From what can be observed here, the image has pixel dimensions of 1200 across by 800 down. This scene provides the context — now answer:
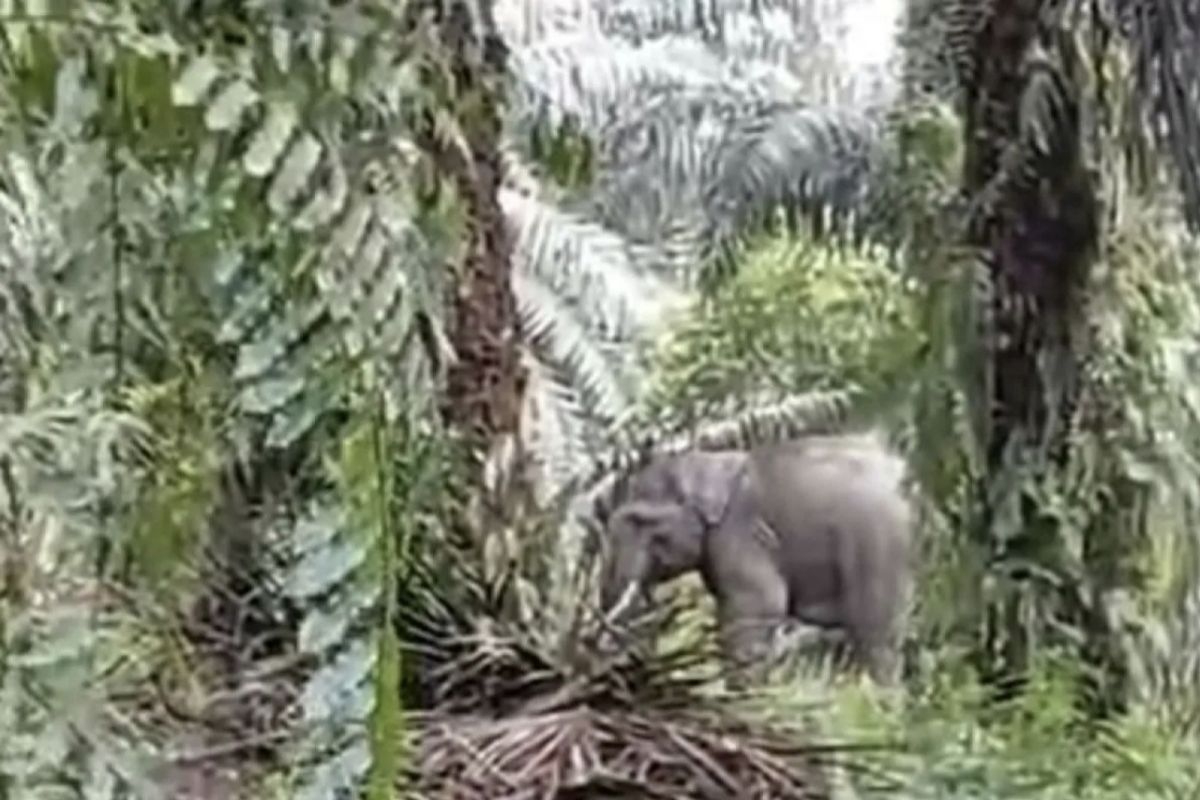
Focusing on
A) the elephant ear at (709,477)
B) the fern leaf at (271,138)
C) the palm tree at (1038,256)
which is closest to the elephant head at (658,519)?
the elephant ear at (709,477)

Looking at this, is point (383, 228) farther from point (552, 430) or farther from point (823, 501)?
point (823, 501)

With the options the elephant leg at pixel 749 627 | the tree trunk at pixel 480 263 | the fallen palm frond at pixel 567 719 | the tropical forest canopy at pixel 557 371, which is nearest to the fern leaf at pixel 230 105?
the tropical forest canopy at pixel 557 371

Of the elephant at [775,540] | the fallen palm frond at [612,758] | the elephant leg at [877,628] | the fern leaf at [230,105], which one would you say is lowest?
the fallen palm frond at [612,758]

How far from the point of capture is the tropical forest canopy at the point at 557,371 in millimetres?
1224

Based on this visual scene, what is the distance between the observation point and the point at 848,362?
1.29 metres

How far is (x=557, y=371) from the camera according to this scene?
1.27 m

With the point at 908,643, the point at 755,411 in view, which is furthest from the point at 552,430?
the point at 908,643

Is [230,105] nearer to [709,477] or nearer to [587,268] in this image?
[587,268]

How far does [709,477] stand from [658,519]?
4 centimetres

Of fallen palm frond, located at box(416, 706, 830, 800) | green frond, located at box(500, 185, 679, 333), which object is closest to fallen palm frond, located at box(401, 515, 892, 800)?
fallen palm frond, located at box(416, 706, 830, 800)

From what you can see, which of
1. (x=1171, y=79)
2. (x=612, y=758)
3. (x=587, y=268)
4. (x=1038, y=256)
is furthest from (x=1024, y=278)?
(x=612, y=758)

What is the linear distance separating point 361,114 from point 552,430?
0.68ft

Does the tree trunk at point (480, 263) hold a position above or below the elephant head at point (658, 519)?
above

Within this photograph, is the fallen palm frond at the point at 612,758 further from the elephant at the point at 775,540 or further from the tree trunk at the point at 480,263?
the tree trunk at the point at 480,263
